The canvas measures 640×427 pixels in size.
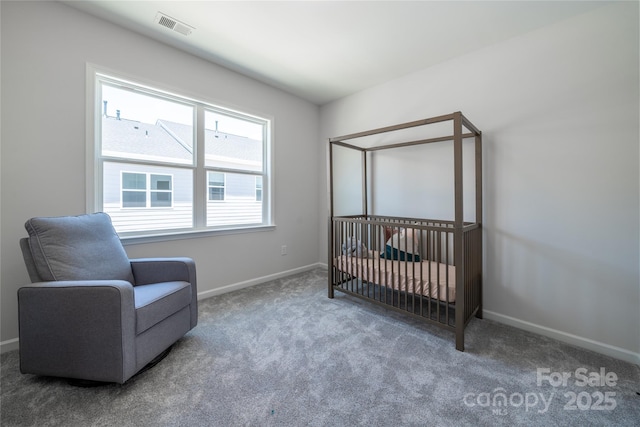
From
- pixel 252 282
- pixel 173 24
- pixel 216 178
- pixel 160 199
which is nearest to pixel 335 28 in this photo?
pixel 173 24

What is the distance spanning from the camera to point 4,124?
1.66m

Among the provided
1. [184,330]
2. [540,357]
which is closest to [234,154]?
[184,330]

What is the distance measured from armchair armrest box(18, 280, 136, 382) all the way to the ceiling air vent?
2066 millimetres

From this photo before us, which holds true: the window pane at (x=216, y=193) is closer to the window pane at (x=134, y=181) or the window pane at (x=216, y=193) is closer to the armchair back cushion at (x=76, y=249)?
the window pane at (x=134, y=181)

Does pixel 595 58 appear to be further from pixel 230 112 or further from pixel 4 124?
pixel 4 124

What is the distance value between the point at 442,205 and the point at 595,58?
1.47 metres

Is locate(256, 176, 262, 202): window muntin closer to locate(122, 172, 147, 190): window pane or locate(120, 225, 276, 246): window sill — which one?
locate(120, 225, 276, 246): window sill

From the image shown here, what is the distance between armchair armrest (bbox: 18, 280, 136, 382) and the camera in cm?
130

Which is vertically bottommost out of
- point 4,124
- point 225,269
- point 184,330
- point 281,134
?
point 184,330

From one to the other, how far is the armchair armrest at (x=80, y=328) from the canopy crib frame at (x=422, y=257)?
177 centimetres

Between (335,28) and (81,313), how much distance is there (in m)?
2.63

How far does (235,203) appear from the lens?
297 cm

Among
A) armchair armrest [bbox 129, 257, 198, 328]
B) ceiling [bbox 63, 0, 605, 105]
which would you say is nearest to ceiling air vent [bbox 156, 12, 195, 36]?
ceiling [bbox 63, 0, 605, 105]

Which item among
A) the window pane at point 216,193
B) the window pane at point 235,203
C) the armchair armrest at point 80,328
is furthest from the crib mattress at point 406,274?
the armchair armrest at point 80,328
